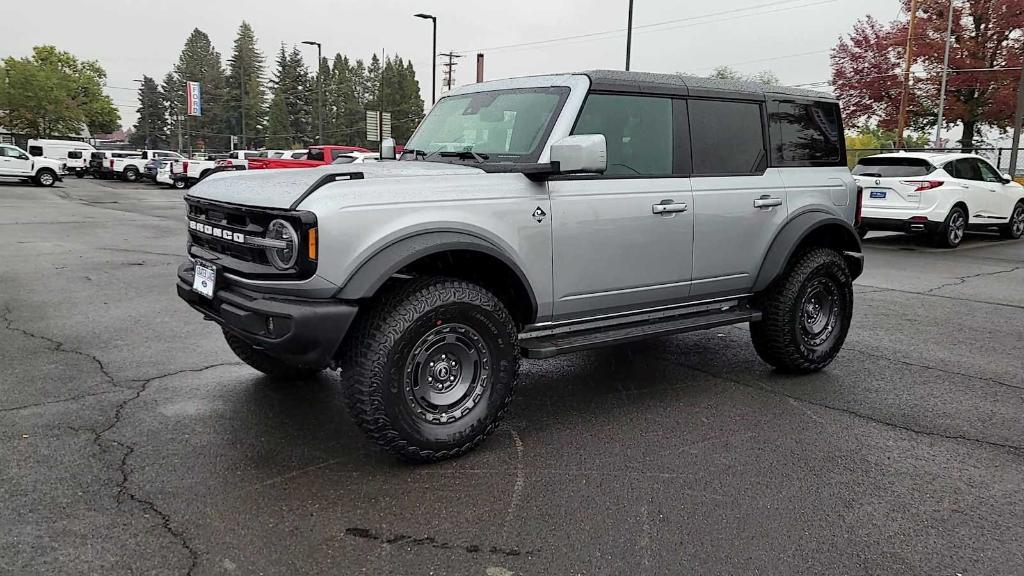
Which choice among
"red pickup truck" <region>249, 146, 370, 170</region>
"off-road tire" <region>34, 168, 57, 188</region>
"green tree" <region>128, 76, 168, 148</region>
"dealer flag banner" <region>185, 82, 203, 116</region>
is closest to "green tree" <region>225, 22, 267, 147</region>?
"green tree" <region>128, 76, 168, 148</region>

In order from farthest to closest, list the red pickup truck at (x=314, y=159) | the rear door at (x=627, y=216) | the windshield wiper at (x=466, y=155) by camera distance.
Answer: the red pickup truck at (x=314, y=159)
the windshield wiper at (x=466, y=155)
the rear door at (x=627, y=216)

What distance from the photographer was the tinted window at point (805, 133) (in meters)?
5.20

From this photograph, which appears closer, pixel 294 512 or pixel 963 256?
pixel 294 512

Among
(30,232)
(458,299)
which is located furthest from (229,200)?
(30,232)

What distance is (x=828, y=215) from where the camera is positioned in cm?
524

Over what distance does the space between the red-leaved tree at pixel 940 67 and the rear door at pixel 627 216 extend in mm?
32199

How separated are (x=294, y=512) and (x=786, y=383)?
11.5 ft

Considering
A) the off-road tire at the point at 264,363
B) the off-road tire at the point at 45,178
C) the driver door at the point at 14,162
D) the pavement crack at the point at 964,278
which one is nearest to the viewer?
the off-road tire at the point at 264,363

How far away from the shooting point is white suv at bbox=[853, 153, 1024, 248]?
13250mm

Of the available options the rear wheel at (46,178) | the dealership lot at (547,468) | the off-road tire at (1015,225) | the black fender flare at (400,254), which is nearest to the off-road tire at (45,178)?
the rear wheel at (46,178)

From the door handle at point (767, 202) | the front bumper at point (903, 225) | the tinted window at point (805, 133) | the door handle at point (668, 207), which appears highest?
the tinted window at point (805, 133)

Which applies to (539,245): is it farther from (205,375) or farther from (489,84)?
(205,375)

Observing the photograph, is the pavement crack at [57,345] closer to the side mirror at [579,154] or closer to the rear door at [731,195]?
the side mirror at [579,154]

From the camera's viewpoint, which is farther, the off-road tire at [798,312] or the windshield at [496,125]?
the off-road tire at [798,312]
